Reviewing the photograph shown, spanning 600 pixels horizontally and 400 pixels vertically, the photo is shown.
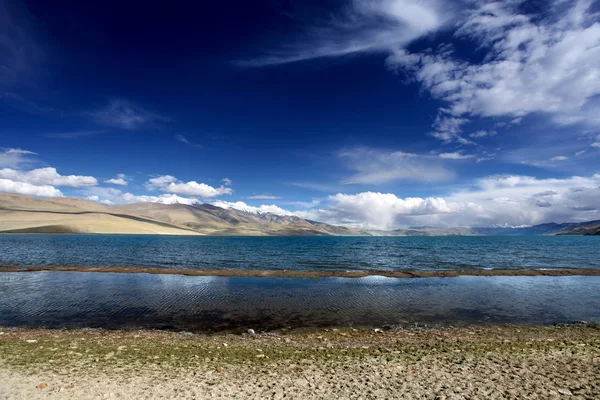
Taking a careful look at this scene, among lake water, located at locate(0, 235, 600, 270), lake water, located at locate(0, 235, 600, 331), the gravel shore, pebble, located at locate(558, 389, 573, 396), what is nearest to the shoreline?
lake water, located at locate(0, 235, 600, 331)

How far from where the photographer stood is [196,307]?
25.7 m

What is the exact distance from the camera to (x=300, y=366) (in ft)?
40.8

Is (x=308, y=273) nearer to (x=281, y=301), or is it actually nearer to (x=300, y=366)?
(x=281, y=301)

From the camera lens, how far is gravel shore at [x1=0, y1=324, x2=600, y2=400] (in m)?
10.1

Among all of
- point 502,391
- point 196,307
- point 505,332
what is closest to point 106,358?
point 196,307

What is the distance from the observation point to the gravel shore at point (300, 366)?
10.1m

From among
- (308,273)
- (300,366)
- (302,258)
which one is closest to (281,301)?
(300,366)

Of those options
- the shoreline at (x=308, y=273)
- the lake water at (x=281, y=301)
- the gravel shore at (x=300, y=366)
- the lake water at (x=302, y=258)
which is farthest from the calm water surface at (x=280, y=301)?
the lake water at (x=302, y=258)

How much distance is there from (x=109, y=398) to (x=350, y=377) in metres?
7.80

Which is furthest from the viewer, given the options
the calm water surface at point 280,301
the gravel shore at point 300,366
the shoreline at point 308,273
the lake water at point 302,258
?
the lake water at point 302,258

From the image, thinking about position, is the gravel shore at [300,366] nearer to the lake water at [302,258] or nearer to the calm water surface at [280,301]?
the calm water surface at [280,301]

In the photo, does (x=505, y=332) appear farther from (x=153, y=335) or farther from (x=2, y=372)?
(x=2, y=372)

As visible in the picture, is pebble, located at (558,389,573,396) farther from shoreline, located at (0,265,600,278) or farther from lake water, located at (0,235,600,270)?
lake water, located at (0,235,600,270)

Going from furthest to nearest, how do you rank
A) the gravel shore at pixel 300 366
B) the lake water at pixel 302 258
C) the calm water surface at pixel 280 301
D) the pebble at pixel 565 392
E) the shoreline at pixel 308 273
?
the lake water at pixel 302 258 < the shoreline at pixel 308 273 < the calm water surface at pixel 280 301 < the gravel shore at pixel 300 366 < the pebble at pixel 565 392
